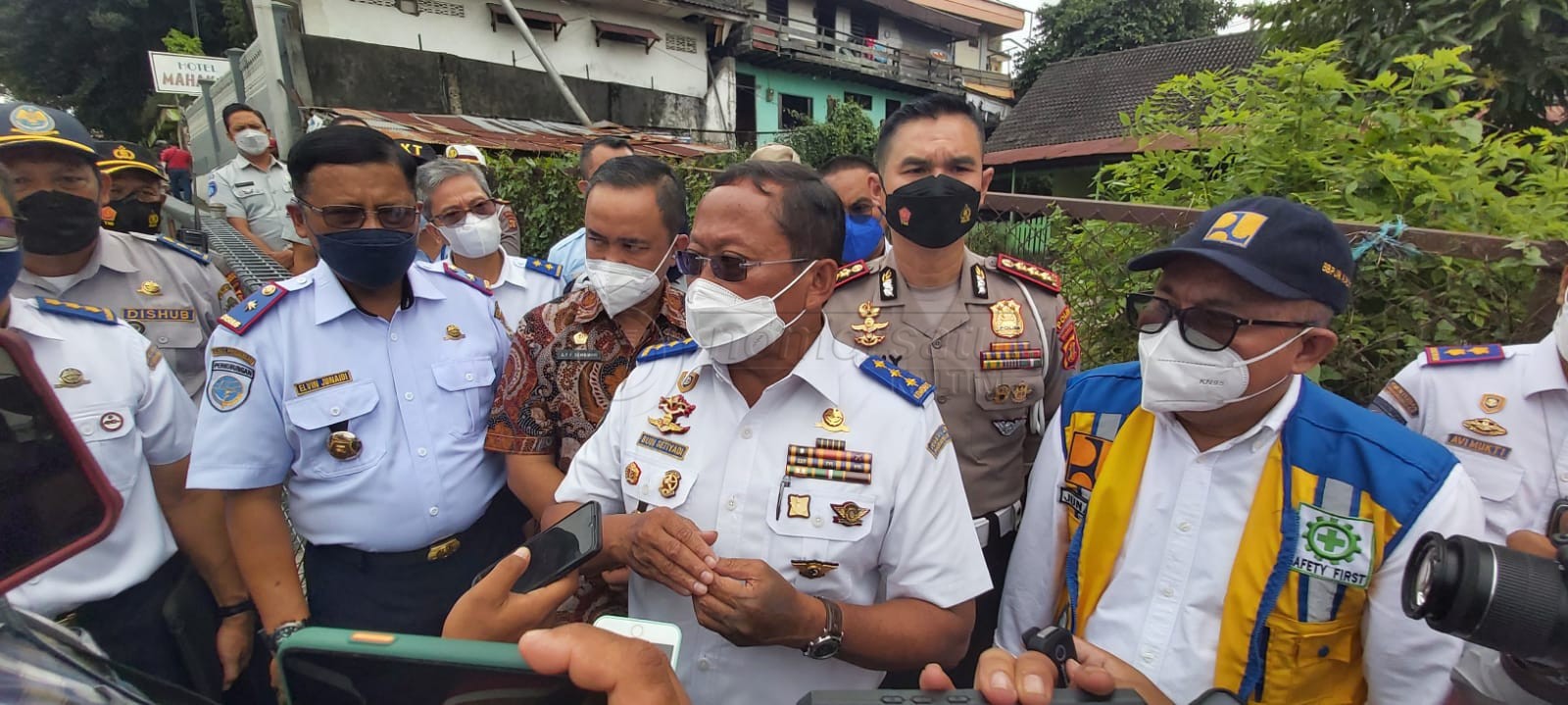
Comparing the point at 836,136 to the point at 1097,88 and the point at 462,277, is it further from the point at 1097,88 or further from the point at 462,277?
the point at 462,277

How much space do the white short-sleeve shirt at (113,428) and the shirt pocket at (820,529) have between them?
171 centimetres

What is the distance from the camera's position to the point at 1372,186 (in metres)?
2.66

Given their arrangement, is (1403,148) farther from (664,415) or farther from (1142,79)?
(1142,79)

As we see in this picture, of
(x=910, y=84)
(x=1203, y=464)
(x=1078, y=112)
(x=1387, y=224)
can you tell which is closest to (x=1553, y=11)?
(x=1387, y=224)

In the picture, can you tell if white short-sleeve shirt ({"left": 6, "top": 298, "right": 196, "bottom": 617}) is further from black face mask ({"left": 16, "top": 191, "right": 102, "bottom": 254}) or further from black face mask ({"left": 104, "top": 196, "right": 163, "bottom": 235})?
black face mask ({"left": 104, "top": 196, "right": 163, "bottom": 235})

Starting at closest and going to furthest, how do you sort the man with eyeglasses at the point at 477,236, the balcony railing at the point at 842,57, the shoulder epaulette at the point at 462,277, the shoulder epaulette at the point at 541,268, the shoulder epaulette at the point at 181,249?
1. the shoulder epaulette at the point at 462,277
2. the shoulder epaulette at the point at 181,249
3. the man with eyeglasses at the point at 477,236
4. the shoulder epaulette at the point at 541,268
5. the balcony railing at the point at 842,57

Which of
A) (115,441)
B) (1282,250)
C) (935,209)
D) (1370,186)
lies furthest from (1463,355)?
(115,441)

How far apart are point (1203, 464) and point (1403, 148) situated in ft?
6.47

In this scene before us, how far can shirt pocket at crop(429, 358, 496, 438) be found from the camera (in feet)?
7.20

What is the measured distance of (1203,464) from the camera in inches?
64.7

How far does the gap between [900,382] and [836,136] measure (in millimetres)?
20014

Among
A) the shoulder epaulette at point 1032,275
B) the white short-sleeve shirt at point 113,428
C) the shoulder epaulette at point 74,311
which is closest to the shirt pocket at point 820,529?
the shoulder epaulette at point 1032,275

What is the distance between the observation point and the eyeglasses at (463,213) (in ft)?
11.6

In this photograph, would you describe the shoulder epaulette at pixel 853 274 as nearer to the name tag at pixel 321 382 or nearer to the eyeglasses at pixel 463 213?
the name tag at pixel 321 382
